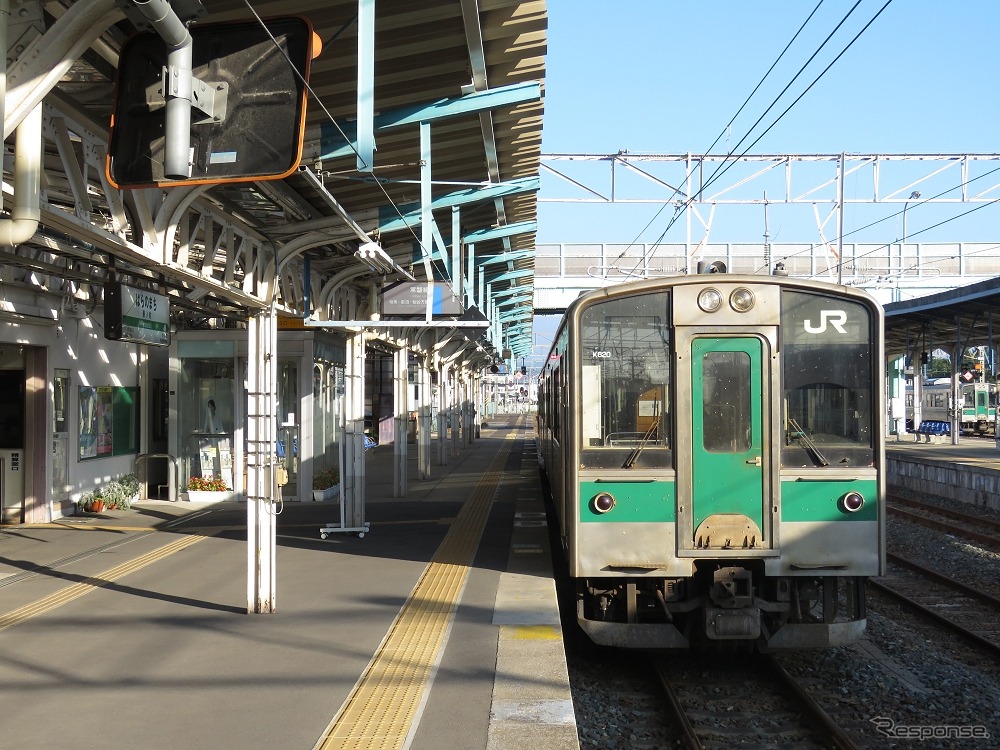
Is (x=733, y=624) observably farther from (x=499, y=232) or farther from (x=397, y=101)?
(x=499, y=232)

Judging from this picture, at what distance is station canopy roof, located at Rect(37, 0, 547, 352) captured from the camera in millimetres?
6535

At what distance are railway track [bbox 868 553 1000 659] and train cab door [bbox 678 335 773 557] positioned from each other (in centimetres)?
239

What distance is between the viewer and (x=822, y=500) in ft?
21.3

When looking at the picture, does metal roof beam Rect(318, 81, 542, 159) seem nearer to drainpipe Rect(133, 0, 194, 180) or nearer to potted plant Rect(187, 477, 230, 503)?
drainpipe Rect(133, 0, 194, 180)

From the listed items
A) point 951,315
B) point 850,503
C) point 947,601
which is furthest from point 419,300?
point 951,315

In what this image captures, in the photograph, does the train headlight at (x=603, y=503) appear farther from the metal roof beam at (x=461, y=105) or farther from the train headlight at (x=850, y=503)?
the metal roof beam at (x=461, y=105)

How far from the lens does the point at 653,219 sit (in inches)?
778

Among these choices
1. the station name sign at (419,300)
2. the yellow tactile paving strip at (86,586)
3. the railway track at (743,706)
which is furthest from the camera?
the station name sign at (419,300)

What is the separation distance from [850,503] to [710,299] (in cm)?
164

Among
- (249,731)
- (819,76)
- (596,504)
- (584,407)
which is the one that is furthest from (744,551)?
(819,76)

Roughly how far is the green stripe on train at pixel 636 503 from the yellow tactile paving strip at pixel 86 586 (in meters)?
4.17

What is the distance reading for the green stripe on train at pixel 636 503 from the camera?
257 inches

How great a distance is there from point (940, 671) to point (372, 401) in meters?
30.3

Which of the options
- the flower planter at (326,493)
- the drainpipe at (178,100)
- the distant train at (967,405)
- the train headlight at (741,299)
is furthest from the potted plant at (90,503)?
the distant train at (967,405)
